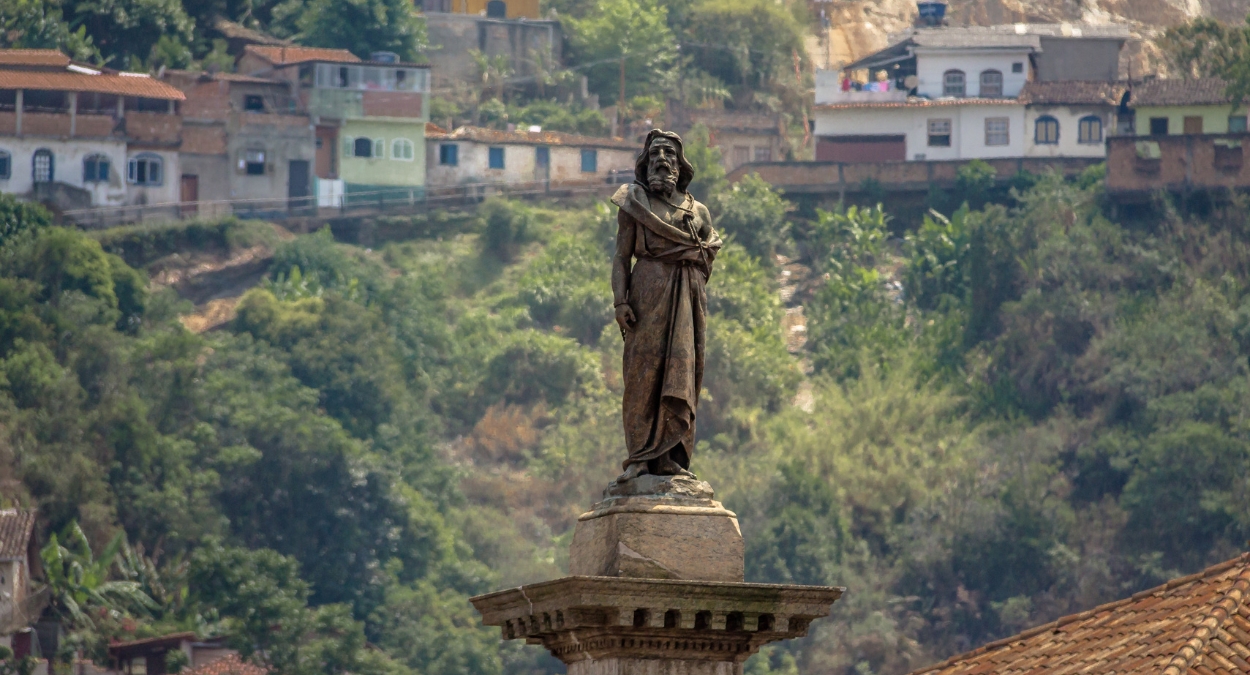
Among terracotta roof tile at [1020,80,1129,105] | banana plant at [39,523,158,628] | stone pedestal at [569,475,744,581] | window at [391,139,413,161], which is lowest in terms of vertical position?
banana plant at [39,523,158,628]

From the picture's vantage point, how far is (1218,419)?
330 feet

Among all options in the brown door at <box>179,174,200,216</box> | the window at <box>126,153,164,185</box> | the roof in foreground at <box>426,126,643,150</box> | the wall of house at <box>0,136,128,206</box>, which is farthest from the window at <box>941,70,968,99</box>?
the wall of house at <box>0,136,128,206</box>

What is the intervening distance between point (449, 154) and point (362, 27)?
6793 millimetres

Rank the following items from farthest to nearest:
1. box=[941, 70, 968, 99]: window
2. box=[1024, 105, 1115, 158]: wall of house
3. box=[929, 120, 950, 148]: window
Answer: box=[941, 70, 968, 99]: window < box=[929, 120, 950, 148]: window < box=[1024, 105, 1115, 158]: wall of house

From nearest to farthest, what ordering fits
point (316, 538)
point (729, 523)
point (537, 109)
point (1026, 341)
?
point (729, 523) < point (316, 538) < point (1026, 341) < point (537, 109)

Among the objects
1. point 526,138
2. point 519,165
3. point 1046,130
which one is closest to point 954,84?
point 1046,130

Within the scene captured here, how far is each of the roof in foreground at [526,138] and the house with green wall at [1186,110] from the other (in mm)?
20584

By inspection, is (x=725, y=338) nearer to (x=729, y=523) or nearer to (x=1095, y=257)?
(x=1095, y=257)

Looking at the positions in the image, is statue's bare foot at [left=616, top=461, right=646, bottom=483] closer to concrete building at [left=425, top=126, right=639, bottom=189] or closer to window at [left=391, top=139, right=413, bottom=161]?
window at [left=391, top=139, right=413, bottom=161]

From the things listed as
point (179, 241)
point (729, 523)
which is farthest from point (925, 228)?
point (729, 523)

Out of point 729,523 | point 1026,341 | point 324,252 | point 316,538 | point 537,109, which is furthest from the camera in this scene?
point 537,109

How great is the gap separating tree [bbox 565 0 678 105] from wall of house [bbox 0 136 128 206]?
25652 mm

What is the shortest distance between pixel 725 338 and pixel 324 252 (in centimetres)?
1586

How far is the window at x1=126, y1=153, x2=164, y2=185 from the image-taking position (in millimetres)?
119375
